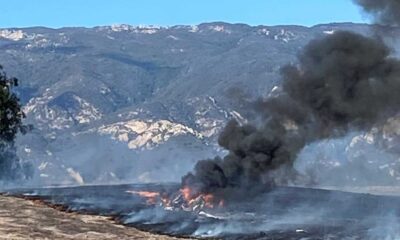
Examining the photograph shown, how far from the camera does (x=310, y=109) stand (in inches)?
1997

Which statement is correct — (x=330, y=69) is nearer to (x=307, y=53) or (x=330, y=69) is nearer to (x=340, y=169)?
(x=307, y=53)

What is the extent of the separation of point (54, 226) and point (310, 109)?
17.7m

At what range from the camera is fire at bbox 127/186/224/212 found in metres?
52.7

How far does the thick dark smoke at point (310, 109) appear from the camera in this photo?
48875mm

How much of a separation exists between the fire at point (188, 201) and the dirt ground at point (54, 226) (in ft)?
22.6

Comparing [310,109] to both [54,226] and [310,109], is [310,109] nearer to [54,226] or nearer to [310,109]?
[310,109]

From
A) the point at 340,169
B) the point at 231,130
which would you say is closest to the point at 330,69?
the point at 231,130

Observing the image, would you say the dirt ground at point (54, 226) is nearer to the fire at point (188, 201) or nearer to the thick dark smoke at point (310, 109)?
the fire at point (188, 201)

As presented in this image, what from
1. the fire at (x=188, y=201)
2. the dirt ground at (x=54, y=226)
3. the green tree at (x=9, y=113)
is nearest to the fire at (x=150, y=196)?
the fire at (x=188, y=201)

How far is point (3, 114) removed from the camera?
3740 inches

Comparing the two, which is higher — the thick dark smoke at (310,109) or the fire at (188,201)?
the thick dark smoke at (310,109)

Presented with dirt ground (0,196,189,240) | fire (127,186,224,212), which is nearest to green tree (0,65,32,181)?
fire (127,186,224,212)

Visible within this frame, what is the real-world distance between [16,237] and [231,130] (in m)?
21.0

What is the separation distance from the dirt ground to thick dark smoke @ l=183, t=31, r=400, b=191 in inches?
381
